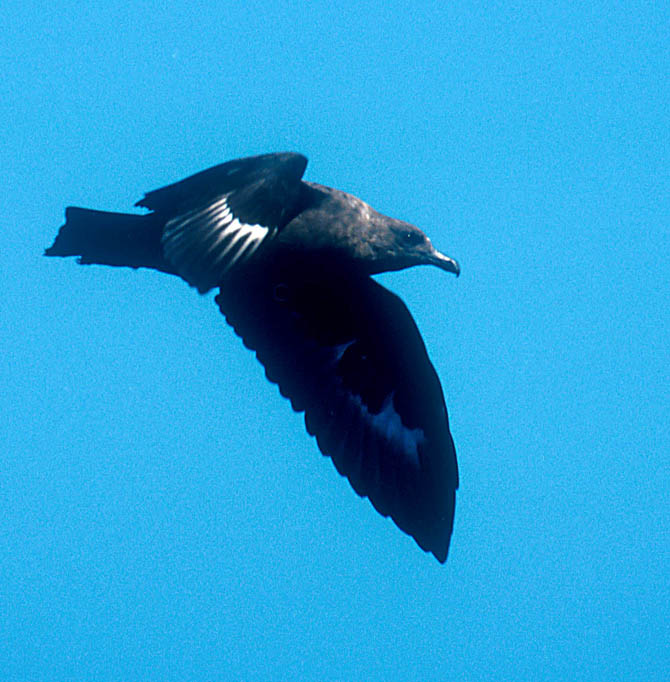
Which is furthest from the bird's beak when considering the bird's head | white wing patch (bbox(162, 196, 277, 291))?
white wing patch (bbox(162, 196, 277, 291))

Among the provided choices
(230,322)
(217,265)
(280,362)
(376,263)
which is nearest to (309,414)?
(280,362)

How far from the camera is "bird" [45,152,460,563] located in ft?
13.8

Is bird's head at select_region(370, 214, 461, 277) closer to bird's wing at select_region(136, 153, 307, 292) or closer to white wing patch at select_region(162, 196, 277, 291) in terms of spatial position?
bird's wing at select_region(136, 153, 307, 292)

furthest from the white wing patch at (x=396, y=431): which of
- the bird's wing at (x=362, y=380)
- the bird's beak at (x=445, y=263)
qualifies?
the bird's beak at (x=445, y=263)

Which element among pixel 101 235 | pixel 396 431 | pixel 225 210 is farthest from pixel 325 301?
pixel 101 235

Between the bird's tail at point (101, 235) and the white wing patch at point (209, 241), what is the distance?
463 millimetres

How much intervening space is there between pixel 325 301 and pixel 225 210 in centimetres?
110

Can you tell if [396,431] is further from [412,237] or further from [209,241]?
[209,241]

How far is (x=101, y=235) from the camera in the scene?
4.64m

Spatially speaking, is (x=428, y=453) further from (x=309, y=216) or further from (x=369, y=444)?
(x=309, y=216)

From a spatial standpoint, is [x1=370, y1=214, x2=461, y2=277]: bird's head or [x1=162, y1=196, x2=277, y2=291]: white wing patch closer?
[x1=162, y1=196, x2=277, y2=291]: white wing patch

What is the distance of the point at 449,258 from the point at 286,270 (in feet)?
2.81

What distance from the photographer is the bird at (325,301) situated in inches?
165

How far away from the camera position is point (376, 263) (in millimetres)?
4520
